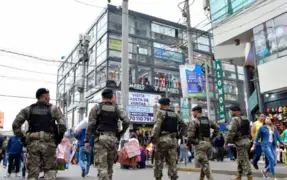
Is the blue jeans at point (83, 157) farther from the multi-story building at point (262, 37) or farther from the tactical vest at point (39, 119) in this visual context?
the multi-story building at point (262, 37)

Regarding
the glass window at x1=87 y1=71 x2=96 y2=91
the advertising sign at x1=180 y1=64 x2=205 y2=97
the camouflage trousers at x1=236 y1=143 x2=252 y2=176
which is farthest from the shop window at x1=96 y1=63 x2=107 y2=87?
the camouflage trousers at x1=236 y1=143 x2=252 y2=176

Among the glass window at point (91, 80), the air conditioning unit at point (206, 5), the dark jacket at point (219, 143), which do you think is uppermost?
the air conditioning unit at point (206, 5)

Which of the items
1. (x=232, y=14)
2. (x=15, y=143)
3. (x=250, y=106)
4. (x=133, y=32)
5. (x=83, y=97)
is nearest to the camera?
(x=15, y=143)

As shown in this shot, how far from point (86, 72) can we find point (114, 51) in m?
6.94

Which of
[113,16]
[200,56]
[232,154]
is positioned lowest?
[232,154]

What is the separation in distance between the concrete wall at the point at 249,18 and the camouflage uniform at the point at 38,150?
14322mm

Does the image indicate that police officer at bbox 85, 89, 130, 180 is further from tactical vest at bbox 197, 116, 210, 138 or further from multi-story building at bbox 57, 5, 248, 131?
multi-story building at bbox 57, 5, 248, 131

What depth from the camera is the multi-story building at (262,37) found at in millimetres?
14875

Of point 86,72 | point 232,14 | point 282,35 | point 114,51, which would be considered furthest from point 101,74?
point 282,35

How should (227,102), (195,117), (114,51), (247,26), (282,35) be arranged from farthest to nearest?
1. (227,102)
2. (114,51)
3. (247,26)
4. (282,35)
5. (195,117)

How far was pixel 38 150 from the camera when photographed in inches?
178

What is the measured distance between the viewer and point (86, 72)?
117ft

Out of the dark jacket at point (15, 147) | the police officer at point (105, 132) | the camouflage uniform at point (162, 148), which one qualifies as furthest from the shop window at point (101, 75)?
the police officer at point (105, 132)

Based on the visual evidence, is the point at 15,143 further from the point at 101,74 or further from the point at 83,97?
the point at 83,97
